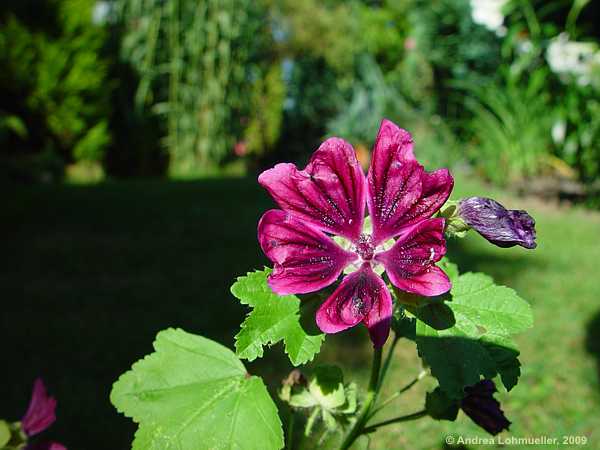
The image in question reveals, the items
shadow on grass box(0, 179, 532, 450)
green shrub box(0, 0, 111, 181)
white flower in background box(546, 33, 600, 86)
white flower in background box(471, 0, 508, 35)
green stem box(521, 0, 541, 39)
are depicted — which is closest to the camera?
shadow on grass box(0, 179, 532, 450)

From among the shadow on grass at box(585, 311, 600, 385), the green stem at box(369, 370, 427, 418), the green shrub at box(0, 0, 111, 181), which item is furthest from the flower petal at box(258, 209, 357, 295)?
the green shrub at box(0, 0, 111, 181)

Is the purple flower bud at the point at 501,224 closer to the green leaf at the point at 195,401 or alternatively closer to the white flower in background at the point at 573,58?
the green leaf at the point at 195,401

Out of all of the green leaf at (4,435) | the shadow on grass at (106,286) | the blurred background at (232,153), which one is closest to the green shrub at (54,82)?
the blurred background at (232,153)

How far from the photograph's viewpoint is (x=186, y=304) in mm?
3225

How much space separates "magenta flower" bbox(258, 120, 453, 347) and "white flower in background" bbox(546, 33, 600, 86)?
17.8 ft

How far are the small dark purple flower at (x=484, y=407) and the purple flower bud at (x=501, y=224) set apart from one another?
0.95 feet

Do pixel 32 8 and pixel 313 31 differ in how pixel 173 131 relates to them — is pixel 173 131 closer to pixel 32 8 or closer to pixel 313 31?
pixel 32 8

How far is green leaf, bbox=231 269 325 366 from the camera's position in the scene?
2.31ft

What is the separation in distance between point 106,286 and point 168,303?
46 centimetres

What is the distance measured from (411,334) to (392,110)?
26.8 ft

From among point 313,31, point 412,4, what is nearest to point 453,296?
point 412,4

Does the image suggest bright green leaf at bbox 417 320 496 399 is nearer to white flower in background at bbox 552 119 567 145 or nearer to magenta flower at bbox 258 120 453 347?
magenta flower at bbox 258 120 453 347

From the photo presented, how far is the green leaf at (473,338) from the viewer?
69 centimetres

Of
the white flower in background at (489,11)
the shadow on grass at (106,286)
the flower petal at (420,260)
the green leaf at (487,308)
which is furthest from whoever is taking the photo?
the white flower in background at (489,11)
